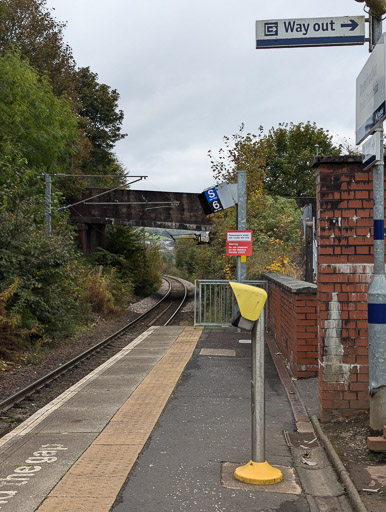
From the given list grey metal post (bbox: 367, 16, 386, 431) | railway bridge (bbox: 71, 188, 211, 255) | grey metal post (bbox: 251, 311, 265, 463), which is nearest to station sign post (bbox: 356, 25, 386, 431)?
grey metal post (bbox: 367, 16, 386, 431)

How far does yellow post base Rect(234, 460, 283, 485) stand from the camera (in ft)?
15.6

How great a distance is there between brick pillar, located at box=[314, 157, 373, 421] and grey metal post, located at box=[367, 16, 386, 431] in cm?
81

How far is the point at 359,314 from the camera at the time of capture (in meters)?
6.24

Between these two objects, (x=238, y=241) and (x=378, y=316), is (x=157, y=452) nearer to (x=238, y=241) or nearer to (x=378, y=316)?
(x=378, y=316)

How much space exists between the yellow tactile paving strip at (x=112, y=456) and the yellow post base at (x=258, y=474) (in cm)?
97

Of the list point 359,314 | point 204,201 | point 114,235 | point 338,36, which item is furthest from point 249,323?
point 114,235

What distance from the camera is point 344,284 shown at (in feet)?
20.5

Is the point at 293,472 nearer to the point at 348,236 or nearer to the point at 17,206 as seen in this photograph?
the point at 348,236

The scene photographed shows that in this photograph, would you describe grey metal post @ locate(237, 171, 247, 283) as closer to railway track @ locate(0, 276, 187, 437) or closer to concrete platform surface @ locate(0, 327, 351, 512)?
railway track @ locate(0, 276, 187, 437)

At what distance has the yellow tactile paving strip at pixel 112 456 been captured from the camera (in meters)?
4.35

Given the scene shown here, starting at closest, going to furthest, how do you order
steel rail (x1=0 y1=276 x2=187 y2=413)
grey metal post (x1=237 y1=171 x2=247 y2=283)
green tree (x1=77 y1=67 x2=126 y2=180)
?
steel rail (x1=0 y1=276 x2=187 y2=413)
grey metal post (x1=237 y1=171 x2=247 y2=283)
green tree (x1=77 y1=67 x2=126 y2=180)

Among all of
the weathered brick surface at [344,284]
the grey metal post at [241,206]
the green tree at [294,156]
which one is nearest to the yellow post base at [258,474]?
the weathered brick surface at [344,284]

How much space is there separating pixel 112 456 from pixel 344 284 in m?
2.97

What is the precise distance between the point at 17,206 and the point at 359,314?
10788 millimetres
